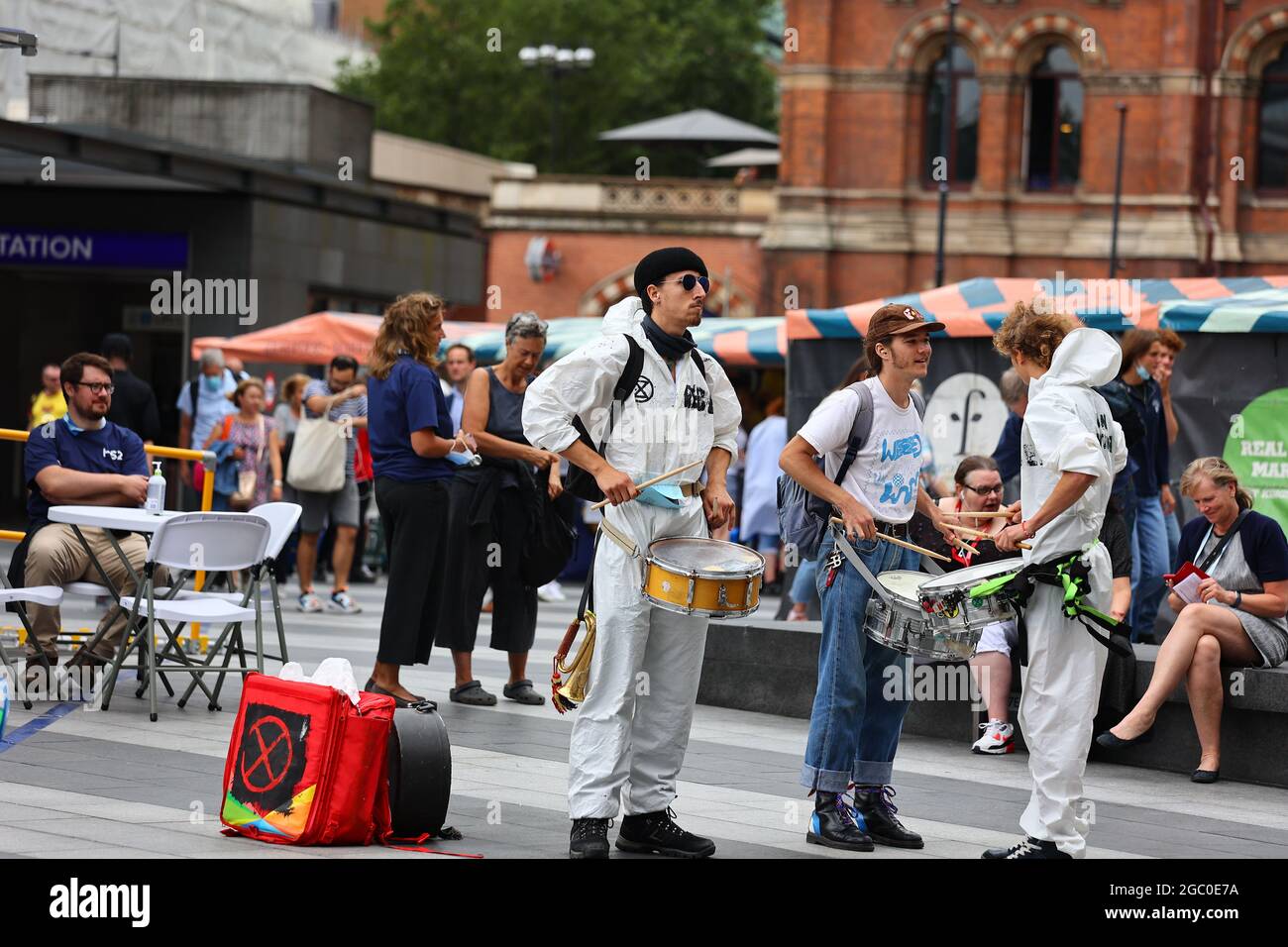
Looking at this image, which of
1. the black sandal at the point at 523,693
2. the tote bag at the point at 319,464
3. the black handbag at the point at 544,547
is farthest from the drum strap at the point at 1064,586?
the tote bag at the point at 319,464

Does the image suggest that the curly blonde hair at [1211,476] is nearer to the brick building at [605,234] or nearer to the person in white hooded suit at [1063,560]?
the person in white hooded suit at [1063,560]

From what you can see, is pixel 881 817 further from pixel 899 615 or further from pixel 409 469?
pixel 409 469

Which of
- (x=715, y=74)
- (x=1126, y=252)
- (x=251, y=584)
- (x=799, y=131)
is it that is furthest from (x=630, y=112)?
(x=251, y=584)

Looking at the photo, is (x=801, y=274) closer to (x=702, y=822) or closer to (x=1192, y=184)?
(x=1192, y=184)

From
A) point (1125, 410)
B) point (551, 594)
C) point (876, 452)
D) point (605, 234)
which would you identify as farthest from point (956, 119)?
point (876, 452)

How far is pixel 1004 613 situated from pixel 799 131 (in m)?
38.6

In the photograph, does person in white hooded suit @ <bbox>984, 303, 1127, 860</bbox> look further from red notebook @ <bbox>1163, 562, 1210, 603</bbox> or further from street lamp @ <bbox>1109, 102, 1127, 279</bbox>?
street lamp @ <bbox>1109, 102, 1127, 279</bbox>

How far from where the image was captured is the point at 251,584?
400 inches

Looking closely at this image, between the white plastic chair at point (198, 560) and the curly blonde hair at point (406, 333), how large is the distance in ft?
3.29

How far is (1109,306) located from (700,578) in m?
7.41

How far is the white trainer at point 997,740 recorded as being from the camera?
10039 millimetres

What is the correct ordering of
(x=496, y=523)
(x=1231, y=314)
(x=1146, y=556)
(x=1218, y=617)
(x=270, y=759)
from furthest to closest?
(x=1231, y=314), (x=1146, y=556), (x=496, y=523), (x=1218, y=617), (x=270, y=759)

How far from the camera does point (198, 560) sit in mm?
9820
